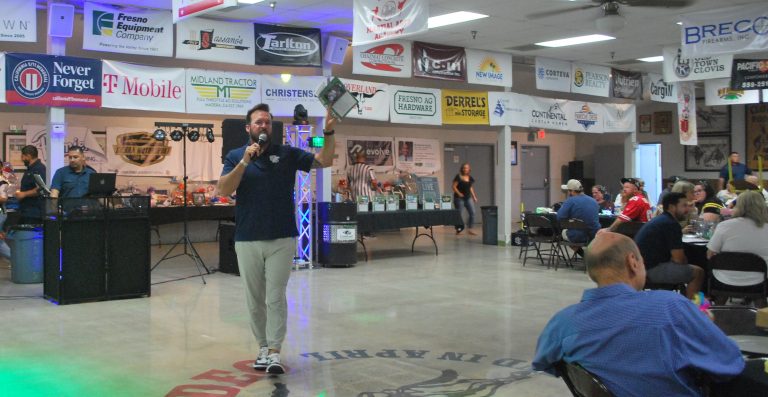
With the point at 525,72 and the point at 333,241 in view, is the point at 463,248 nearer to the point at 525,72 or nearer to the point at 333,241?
the point at 333,241

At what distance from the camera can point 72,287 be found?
25.1 ft

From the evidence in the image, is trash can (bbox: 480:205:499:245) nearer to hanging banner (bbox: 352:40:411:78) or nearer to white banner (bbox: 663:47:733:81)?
hanging banner (bbox: 352:40:411:78)

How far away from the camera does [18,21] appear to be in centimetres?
909

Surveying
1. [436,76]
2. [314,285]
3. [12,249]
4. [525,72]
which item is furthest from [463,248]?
[12,249]

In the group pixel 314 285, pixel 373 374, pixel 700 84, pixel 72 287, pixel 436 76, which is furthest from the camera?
pixel 700 84

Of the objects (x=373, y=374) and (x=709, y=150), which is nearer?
(x=373, y=374)

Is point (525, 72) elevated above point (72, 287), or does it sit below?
above

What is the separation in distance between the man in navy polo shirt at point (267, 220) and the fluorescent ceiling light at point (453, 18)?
6407 millimetres

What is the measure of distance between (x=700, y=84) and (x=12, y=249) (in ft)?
50.4

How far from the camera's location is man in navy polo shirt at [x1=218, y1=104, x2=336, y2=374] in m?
4.77

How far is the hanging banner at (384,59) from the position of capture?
11422mm

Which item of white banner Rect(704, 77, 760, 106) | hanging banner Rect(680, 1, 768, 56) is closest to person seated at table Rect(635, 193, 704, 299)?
hanging banner Rect(680, 1, 768, 56)

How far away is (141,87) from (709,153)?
1463 cm

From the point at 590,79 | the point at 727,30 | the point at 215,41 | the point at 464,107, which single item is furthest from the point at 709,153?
the point at 215,41
